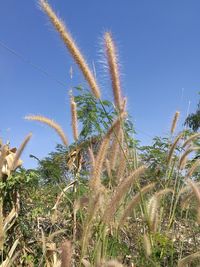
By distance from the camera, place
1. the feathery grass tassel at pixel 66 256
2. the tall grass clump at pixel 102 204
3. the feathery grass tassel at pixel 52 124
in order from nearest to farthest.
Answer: the feathery grass tassel at pixel 66 256 → the tall grass clump at pixel 102 204 → the feathery grass tassel at pixel 52 124

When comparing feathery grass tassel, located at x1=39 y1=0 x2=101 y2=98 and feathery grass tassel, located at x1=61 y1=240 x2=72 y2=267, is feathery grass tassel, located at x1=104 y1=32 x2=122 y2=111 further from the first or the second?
feathery grass tassel, located at x1=61 y1=240 x2=72 y2=267

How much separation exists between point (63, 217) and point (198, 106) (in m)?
13.2

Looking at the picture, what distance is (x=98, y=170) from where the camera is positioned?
7.29 ft

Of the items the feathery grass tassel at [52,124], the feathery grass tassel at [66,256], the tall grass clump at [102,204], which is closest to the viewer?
the feathery grass tassel at [66,256]

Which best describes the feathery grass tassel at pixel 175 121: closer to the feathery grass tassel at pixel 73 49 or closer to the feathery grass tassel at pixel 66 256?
the feathery grass tassel at pixel 73 49

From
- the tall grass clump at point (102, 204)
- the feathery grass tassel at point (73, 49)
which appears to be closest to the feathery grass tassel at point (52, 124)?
the tall grass clump at point (102, 204)

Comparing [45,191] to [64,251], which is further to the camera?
[45,191]

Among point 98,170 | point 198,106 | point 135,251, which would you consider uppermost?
point 198,106

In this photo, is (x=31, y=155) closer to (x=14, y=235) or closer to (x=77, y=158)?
(x=77, y=158)

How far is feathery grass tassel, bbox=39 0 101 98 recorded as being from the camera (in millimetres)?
2291

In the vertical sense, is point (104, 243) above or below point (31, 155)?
below

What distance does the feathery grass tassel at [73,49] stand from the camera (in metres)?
2.29

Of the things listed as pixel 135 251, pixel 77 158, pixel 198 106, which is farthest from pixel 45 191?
pixel 198 106

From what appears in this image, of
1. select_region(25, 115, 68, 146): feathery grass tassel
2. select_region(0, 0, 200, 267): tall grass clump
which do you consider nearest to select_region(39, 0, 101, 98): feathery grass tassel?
select_region(0, 0, 200, 267): tall grass clump
